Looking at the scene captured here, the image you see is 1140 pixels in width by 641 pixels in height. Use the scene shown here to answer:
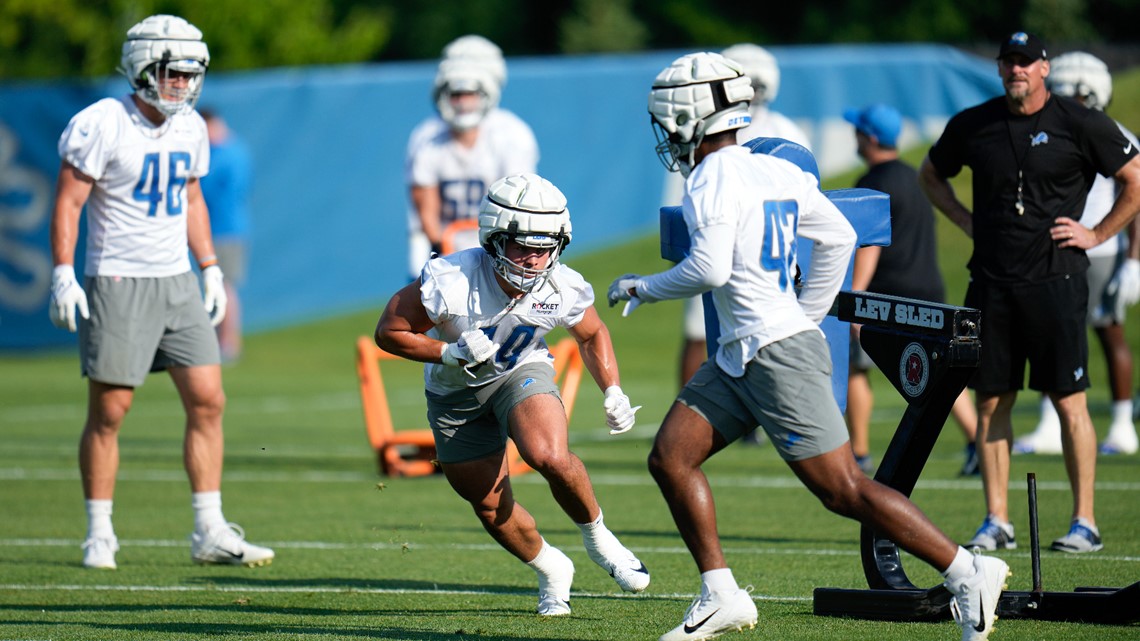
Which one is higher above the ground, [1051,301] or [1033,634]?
[1051,301]

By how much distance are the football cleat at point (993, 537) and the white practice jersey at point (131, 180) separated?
371 centimetres

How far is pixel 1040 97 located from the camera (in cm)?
705

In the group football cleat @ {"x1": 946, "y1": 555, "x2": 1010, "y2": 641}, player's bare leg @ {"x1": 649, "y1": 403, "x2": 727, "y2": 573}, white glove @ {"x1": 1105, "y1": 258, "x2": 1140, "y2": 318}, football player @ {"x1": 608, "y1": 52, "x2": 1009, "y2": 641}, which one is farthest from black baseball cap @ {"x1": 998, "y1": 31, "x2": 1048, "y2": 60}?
football cleat @ {"x1": 946, "y1": 555, "x2": 1010, "y2": 641}

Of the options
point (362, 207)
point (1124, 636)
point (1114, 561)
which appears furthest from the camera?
point (362, 207)

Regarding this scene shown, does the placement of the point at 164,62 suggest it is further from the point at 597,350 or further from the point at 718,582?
the point at 718,582

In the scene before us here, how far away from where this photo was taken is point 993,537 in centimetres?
703

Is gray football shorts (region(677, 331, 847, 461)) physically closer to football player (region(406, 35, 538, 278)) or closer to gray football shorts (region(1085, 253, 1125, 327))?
football player (region(406, 35, 538, 278))

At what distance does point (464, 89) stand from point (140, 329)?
3119 mm

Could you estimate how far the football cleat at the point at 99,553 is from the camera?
726 cm

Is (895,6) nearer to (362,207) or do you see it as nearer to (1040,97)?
(362,207)

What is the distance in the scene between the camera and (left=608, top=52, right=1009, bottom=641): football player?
5.04 metres

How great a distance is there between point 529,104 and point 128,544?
36.2ft

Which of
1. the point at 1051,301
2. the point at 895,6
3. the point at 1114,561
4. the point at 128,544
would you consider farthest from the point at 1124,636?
the point at 895,6

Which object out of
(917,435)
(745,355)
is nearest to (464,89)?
(917,435)
